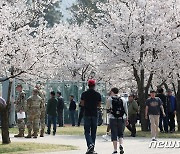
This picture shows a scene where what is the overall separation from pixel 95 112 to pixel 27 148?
285cm

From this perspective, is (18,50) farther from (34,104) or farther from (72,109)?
(72,109)

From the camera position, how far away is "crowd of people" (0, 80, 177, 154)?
1634cm

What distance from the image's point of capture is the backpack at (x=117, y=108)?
16.3 meters

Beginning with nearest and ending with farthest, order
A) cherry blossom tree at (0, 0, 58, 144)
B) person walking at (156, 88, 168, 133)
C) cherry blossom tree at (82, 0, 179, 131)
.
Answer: cherry blossom tree at (0, 0, 58, 144) < person walking at (156, 88, 168, 133) < cherry blossom tree at (82, 0, 179, 131)

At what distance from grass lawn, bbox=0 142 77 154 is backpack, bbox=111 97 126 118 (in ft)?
Result: 7.92

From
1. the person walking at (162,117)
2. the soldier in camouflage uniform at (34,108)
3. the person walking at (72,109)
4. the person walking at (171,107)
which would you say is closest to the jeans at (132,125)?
the person walking at (162,117)

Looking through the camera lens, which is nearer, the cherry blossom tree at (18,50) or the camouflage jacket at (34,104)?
the cherry blossom tree at (18,50)

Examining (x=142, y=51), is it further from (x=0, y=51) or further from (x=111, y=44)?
(x=0, y=51)

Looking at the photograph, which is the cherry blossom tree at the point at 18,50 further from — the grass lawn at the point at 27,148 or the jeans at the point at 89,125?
the jeans at the point at 89,125

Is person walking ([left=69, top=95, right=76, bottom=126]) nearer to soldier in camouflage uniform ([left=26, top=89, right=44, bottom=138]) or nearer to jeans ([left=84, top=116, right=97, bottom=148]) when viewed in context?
soldier in camouflage uniform ([left=26, top=89, right=44, bottom=138])

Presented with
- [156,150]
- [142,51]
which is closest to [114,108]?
[156,150]

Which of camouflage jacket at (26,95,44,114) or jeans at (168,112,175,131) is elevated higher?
Result: camouflage jacket at (26,95,44,114)

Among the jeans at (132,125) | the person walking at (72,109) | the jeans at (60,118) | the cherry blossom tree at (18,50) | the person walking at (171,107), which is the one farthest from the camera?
the person walking at (72,109)

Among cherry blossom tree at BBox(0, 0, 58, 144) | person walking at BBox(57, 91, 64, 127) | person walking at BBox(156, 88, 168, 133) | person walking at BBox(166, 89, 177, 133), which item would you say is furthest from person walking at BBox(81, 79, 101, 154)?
person walking at BBox(57, 91, 64, 127)
